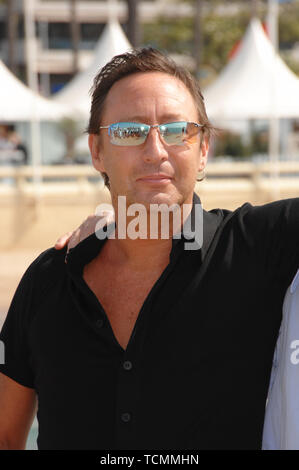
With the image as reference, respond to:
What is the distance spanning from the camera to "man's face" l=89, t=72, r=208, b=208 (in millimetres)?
1895

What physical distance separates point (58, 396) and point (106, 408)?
148 millimetres

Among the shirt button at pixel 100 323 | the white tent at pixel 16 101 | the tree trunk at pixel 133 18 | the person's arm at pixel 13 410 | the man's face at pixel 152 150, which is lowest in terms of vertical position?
the person's arm at pixel 13 410

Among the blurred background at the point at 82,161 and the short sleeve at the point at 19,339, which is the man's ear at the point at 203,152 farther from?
the blurred background at the point at 82,161

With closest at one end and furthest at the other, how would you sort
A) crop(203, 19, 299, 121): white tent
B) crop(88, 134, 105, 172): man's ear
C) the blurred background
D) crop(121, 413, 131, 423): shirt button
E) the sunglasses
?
1. crop(121, 413, 131, 423): shirt button
2. the sunglasses
3. crop(88, 134, 105, 172): man's ear
4. the blurred background
5. crop(203, 19, 299, 121): white tent

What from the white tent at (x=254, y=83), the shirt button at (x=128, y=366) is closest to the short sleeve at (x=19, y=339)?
the shirt button at (x=128, y=366)

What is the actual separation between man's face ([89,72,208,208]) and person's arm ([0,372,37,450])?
2.01 ft

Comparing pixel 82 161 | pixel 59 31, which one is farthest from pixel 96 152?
pixel 59 31

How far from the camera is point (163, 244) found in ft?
6.62

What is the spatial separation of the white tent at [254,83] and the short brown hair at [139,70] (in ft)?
42.2

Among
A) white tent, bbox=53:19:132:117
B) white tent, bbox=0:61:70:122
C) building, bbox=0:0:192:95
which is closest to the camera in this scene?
white tent, bbox=0:61:70:122

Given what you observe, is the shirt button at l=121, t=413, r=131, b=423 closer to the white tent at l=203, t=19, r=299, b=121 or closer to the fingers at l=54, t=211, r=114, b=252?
the fingers at l=54, t=211, r=114, b=252

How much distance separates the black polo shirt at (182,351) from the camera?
70.8 inches

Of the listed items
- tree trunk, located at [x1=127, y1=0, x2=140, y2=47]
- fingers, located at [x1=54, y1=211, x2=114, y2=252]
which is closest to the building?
tree trunk, located at [x1=127, y1=0, x2=140, y2=47]

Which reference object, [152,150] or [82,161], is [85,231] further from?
[82,161]
